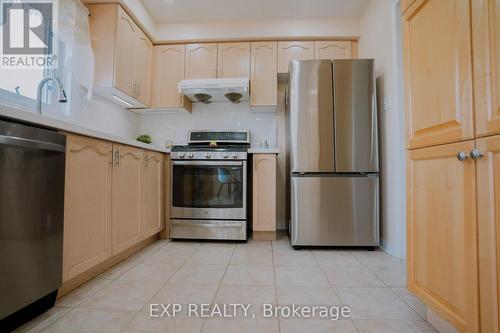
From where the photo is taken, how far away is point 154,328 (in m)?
0.96

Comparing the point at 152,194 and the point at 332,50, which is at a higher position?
the point at 332,50

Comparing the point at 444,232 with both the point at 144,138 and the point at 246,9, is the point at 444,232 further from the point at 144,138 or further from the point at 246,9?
the point at 144,138

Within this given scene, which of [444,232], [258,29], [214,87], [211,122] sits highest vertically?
[258,29]

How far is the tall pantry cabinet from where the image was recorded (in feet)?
2.22

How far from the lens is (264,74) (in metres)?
2.57

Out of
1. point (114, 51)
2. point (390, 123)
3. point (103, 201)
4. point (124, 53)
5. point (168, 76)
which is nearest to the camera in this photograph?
point (103, 201)

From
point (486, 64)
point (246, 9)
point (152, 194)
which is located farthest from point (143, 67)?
point (486, 64)

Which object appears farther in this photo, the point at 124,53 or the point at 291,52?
the point at 291,52

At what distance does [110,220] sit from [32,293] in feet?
1.83

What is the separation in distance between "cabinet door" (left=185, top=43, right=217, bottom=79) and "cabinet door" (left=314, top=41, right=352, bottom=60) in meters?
1.16

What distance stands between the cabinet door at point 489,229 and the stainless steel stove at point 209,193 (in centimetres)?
169

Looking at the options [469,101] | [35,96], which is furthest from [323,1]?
[35,96]

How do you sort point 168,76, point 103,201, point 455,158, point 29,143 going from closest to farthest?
point 455,158 < point 29,143 < point 103,201 < point 168,76

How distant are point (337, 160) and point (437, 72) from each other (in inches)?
46.1
